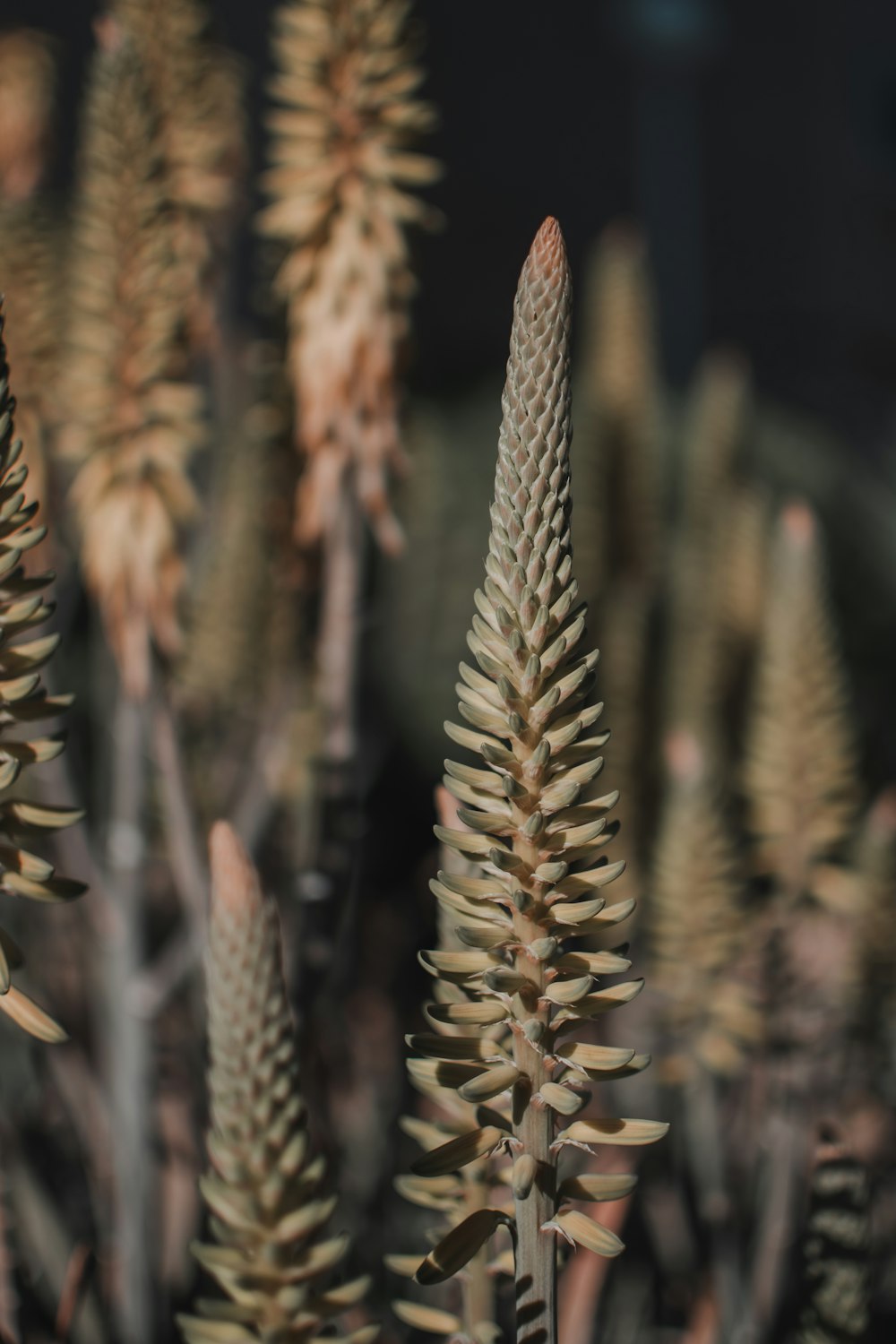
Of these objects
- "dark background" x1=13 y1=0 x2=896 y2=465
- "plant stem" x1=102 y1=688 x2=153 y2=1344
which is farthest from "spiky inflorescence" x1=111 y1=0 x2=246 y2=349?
"dark background" x1=13 y1=0 x2=896 y2=465

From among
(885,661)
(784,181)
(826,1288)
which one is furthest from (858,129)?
(826,1288)

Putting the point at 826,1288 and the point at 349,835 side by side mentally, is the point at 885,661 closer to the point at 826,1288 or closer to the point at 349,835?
the point at 349,835

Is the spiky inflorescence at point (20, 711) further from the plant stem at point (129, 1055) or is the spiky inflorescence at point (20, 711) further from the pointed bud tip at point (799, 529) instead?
the pointed bud tip at point (799, 529)

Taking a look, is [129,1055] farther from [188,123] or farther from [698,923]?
[188,123]

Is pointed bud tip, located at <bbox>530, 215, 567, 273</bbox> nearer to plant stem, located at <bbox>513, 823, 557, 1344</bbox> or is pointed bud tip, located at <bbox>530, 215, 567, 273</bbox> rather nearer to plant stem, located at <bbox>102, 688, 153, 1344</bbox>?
plant stem, located at <bbox>513, 823, 557, 1344</bbox>

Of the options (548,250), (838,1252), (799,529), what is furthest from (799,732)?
(548,250)
